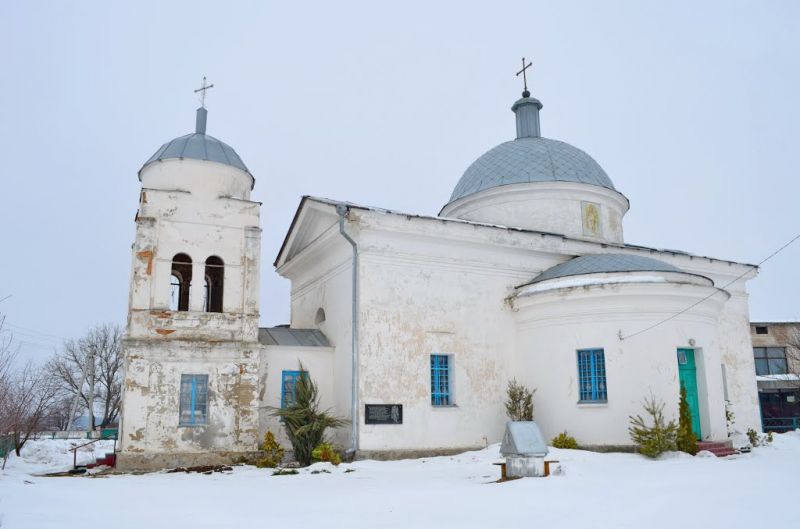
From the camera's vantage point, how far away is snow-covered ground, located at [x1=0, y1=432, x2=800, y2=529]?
8.21 m

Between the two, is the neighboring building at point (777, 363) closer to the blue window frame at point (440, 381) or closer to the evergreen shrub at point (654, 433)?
the evergreen shrub at point (654, 433)

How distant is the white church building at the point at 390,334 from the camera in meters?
15.9

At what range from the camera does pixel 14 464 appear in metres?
18.0

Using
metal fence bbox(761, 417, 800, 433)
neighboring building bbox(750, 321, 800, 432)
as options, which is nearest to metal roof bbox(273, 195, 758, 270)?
metal fence bbox(761, 417, 800, 433)

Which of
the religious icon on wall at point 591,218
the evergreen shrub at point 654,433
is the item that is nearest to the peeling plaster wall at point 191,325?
the evergreen shrub at point 654,433

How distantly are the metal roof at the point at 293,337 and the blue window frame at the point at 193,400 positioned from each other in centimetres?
199

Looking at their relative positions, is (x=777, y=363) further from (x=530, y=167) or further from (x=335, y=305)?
(x=335, y=305)

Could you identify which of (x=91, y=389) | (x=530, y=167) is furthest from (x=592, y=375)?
(x=91, y=389)

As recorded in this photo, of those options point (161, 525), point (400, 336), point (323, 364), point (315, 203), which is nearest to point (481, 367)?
point (400, 336)

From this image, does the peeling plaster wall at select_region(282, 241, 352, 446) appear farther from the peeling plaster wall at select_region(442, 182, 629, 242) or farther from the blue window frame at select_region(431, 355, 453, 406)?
the peeling plaster wall at select_region(442, 182, 629, 242)

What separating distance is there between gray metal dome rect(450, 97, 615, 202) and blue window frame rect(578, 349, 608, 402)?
23.3ft

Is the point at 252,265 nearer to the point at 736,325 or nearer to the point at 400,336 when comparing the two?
the point at 400,336

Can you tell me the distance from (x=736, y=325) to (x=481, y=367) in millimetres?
11161

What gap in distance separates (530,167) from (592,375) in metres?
8.33
